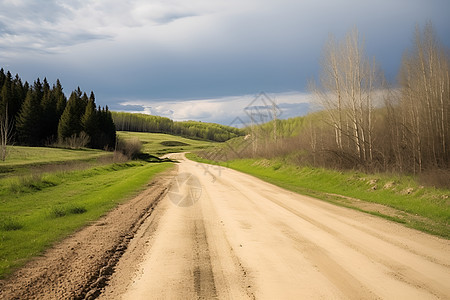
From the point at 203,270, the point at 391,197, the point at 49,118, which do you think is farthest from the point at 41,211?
the point at 49,118

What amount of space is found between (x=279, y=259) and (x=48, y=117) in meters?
80.9

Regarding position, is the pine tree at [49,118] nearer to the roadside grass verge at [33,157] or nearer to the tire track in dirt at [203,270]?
the roadside grass verge at [33,157]

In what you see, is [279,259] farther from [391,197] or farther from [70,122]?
[70,122]

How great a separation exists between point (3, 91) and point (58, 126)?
1283cm

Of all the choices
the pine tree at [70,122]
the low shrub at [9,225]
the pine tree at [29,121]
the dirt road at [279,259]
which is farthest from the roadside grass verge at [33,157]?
the dirt road at [279,259]

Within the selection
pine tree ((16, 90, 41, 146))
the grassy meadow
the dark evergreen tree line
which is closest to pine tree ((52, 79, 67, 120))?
the dark evergreen tree line

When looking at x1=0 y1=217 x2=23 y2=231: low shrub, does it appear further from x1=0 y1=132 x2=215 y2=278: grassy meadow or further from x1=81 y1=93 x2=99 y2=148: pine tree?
x1=81 y1=93 x2=99 y2=148: pine tree

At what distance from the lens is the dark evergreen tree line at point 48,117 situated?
65.5m

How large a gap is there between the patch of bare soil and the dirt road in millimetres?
299

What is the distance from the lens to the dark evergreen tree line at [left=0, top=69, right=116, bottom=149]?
215 feet

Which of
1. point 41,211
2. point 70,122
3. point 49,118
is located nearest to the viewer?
point 41,211

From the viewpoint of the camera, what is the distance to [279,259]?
6527 mm

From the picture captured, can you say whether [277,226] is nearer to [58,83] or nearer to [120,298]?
[120,298]

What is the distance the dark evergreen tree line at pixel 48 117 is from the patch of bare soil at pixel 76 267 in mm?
65454
